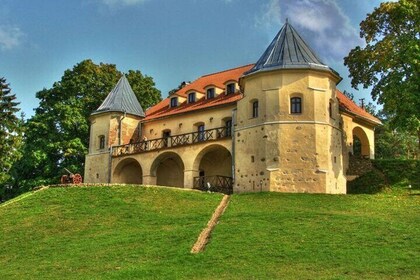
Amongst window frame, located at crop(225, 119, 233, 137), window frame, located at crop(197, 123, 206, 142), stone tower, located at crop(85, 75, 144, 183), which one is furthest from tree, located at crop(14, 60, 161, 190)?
window frame, located at crop(225, 119, 233, 137)

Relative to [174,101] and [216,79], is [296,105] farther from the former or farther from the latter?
[174,101]

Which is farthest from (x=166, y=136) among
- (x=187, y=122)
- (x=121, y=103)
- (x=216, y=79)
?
(x=216, y=79)

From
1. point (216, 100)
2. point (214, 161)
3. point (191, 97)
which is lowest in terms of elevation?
point (214, 161)

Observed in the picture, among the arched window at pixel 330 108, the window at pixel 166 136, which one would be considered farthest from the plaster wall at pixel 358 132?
the window at pixel 166 136

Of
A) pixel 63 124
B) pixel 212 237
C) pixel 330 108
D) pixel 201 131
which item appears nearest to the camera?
pixel 212 237

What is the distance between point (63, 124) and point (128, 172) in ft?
24.5

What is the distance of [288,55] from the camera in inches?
1374

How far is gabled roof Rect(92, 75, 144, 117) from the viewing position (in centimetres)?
4384

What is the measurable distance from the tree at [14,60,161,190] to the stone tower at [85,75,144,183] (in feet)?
9.08

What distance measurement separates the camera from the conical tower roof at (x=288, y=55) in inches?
1351

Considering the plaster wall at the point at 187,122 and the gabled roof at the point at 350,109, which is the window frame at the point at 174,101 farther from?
the gabled roof at the point at 350,109

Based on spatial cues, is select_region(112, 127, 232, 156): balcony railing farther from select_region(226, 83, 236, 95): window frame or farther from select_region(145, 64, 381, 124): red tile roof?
select_region(226, 83, 236, 95): window frame

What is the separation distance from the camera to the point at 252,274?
17531mm

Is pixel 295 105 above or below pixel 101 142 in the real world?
above
